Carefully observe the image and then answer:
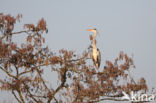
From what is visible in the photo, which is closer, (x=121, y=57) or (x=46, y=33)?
(x=46, y=33)

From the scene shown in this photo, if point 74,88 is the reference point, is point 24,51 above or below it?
above

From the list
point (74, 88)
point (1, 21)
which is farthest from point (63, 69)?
point (1, 21)

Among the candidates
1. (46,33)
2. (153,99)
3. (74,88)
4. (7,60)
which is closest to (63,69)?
(74,88)

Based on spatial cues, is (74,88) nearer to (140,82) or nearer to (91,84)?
(91,84)

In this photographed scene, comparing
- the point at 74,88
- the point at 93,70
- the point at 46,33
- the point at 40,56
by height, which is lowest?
the point at 74,88

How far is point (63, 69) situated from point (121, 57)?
1.44 m

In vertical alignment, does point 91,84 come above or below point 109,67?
below

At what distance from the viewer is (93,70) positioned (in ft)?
18.3

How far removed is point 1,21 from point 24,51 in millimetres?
916

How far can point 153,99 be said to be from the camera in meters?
5.54

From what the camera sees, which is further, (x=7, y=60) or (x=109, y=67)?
(x=109, y=67)

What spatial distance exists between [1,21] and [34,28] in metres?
0.81

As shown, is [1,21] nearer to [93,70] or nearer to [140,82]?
[93,70]

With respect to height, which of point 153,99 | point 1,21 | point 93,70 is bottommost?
point 153,99
